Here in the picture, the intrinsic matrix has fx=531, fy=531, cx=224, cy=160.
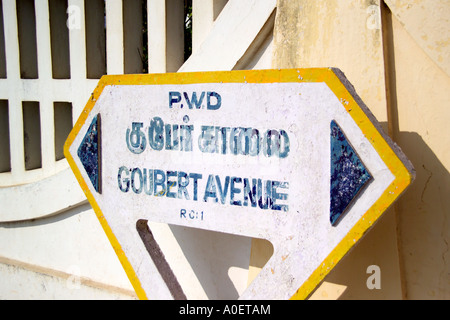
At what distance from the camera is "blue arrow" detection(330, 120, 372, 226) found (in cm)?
176

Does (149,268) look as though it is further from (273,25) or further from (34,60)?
(34,60)

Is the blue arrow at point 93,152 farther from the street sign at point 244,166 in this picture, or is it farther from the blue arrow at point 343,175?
the blue arrow at point 343,175

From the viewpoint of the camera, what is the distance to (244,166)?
79.7 inches

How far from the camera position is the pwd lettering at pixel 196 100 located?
209 cm

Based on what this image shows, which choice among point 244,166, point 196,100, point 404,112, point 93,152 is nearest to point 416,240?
point 404,112

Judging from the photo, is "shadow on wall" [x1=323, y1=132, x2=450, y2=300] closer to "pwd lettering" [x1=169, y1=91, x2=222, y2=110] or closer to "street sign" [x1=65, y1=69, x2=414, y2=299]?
"street sign" [x1=65, y1=69, x2=414, y2=299]

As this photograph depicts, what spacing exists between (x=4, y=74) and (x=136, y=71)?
50.4 inches

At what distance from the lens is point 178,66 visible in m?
2.96

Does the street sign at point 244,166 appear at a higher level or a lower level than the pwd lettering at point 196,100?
lower

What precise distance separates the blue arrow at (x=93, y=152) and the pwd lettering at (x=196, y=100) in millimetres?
443

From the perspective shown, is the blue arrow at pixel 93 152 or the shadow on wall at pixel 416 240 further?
the blue arrow at pixel 93 152

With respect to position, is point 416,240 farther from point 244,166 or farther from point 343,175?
point 244,166

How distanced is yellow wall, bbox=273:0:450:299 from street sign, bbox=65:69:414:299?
45 centimetres

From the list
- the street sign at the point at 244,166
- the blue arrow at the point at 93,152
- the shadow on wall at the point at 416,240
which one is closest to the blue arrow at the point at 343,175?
the street sign at the point at 244,166
